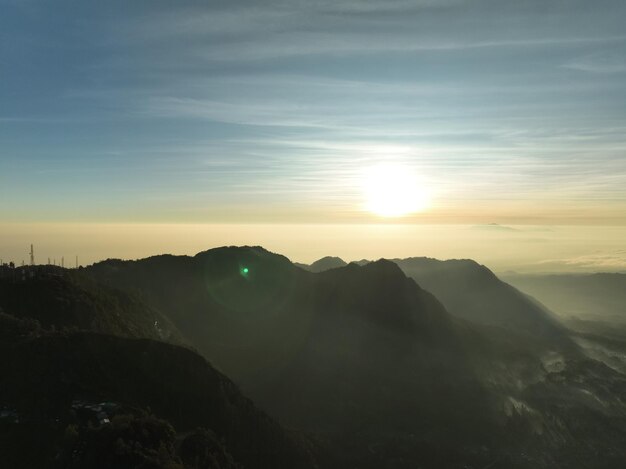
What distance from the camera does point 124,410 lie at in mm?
77500

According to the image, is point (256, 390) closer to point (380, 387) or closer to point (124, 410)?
point (380, 387)

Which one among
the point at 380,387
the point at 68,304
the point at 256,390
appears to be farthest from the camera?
the point at 380,387

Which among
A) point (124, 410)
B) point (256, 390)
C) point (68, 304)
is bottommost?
point (256, 390)

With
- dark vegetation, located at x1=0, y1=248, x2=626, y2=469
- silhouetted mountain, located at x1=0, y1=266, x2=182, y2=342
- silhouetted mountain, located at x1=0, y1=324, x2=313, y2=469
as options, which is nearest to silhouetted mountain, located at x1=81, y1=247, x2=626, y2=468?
dark vegetation, located at x1=0, y1=248, x2=626, y2=469

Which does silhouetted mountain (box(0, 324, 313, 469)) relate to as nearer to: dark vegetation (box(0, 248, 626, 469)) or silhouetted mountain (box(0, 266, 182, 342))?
dark vegetation (box(0, 248, 626, 469))

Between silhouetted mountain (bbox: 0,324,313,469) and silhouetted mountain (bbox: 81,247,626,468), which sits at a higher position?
silhouetted mountain (bbox: 0,324,313,469)

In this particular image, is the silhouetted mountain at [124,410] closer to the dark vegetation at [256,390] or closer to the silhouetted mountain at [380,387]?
the dark vegetation at [256,390]

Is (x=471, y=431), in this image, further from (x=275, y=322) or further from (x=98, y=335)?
(x=98, y=335)

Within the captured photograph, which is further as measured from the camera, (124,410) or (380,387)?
(380,387)

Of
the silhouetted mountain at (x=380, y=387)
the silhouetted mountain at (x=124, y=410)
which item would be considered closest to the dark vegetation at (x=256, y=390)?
the silhouetted mountain at (x=124, y=410)

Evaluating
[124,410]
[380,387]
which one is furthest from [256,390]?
[124,410]

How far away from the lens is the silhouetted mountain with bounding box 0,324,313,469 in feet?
222

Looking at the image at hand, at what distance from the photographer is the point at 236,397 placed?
10462cm

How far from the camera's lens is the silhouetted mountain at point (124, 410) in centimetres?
6756
